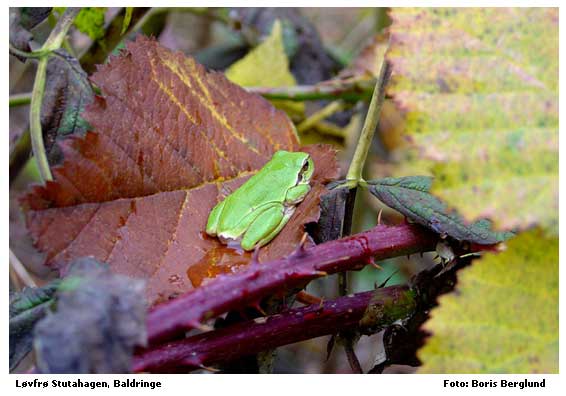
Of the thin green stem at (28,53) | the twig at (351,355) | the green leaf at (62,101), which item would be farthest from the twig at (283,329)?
the thin green stem at (28,53)

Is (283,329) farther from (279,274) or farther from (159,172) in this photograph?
(159,172)

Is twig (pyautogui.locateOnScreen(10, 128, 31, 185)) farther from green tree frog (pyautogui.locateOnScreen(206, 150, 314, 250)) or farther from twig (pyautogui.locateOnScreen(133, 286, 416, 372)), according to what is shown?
twig (pyautogui.locateOnScreen(133, 286, 416, 372))

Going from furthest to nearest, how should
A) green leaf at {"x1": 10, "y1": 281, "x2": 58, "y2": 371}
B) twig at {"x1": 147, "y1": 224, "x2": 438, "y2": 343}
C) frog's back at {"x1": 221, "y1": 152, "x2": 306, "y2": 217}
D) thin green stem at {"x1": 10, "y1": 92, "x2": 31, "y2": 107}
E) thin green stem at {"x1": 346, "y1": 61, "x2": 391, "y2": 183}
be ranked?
thin green stem at {"x1": 10, "y1": 92, "x2": 31, "y2": 107}
frog's back at {"x1": 221, "y1": 152, "x2": 306, "y2": 217}
thin green stem at {"x1": 346, "y1": 61, "x2": 391, "y2": 183}
green leaf at {"x1": 10, "y1": 281, "x2": 58, "y2": 371}
twig at {"x1": 147, "y1": 224, "x2": 438, "y2": 343}

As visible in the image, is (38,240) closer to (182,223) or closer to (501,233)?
(182,223)

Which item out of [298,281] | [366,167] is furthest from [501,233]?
[366,167]

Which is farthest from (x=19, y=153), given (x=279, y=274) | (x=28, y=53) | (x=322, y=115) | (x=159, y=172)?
(x=279, y=274)

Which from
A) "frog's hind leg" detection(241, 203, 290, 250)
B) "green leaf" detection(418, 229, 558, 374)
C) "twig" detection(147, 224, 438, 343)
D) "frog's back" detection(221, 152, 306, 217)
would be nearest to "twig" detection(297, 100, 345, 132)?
"frog's back" detection(221, 152, 306, 217)
